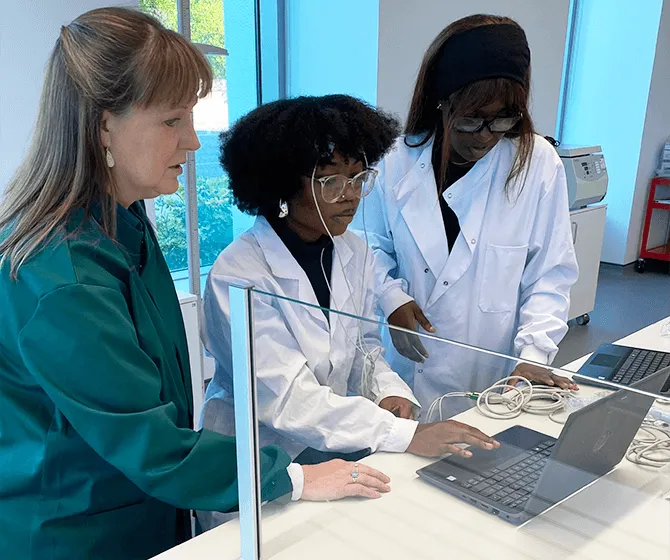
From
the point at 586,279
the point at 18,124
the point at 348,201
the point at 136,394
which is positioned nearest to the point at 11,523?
the point at 136,394

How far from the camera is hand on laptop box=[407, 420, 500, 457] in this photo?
81 centimetres

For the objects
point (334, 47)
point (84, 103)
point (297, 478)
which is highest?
point (334, 47)

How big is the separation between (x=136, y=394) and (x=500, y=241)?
1.00m

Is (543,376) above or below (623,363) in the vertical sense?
above

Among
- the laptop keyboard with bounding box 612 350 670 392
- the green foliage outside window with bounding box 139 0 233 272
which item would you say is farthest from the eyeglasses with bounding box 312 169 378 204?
the green foliage outside window with bounding box 139 0 233 272

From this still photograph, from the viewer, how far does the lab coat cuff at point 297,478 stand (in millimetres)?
903

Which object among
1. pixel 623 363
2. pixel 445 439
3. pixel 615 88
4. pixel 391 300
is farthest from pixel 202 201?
pixel 615 88

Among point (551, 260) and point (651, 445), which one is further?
point (551, 260)

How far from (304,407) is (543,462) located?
326 millimetres

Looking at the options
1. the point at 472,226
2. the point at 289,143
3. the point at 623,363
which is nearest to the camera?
the point at 289,143

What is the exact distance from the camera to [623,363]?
148cm

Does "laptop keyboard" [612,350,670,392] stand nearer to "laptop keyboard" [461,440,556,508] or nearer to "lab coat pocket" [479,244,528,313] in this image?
"lab coat pocket" [479,244,528,313]

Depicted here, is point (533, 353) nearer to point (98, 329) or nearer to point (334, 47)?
point (98, 329)

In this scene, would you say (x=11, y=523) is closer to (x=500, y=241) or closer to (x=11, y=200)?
(x=11, y=200)
